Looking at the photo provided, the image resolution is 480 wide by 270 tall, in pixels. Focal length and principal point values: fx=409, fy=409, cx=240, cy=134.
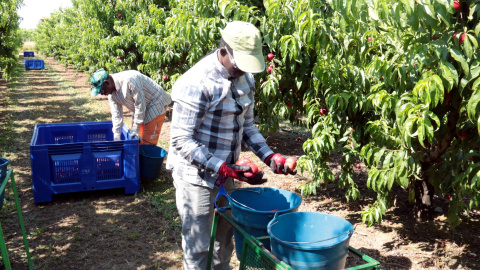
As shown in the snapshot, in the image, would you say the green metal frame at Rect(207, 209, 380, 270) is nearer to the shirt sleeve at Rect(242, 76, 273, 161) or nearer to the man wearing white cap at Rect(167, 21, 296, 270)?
the man wearing white cap at Rect(167, 21, 296, 270)

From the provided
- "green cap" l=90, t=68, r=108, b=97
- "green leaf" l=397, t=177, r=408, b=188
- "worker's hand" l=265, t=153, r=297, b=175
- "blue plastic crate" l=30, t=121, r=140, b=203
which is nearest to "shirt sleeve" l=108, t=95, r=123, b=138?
"blue plastic crate" l=30, t=121, r=140, b=203

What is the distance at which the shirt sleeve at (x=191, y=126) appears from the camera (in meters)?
2.26

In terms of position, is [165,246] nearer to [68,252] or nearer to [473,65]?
[68,252]

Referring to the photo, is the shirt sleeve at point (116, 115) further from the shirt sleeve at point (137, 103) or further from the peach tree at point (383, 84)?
the peach tree at point (383, 84)

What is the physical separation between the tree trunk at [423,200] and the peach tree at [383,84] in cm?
1

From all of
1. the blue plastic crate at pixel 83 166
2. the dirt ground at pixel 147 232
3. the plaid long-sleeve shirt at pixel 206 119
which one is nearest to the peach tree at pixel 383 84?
the dirt ground at pixel 147 232

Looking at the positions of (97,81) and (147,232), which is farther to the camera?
(97,81)

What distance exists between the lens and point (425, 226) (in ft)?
13.8

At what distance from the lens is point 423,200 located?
14.0 feet

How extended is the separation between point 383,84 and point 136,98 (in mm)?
2984

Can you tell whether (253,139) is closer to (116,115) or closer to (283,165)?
(283,165)

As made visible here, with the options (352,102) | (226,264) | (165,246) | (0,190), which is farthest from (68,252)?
(352,102)

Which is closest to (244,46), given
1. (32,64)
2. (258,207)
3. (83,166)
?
(258,207)

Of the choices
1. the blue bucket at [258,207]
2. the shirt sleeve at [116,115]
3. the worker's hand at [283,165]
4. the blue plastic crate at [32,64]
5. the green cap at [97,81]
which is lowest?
the blue plastic crate at [32,64]
